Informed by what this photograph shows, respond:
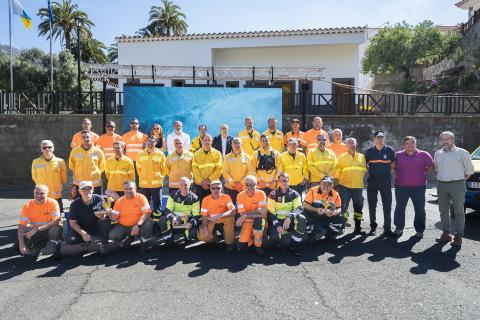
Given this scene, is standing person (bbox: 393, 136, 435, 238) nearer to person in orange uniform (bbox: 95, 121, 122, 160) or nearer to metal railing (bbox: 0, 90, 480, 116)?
person in orange uniform (bbox: 95, 121, 122, 160)

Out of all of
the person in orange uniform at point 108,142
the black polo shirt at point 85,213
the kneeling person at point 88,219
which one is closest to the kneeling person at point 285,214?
the kneeling person at point 88,219

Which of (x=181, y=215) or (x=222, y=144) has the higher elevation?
(x=222, y=144)

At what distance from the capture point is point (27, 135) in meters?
13.5

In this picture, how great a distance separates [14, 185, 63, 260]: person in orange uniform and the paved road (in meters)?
0.21

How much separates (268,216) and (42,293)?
350 cm

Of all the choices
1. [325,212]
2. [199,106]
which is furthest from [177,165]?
[199,106]

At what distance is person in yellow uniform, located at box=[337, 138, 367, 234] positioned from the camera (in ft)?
25.0

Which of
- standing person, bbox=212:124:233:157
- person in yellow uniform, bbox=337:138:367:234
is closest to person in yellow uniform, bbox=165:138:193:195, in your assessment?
standing person, bbox=212:124:233:157

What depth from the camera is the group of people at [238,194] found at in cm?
662

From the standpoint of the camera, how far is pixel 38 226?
6395mm

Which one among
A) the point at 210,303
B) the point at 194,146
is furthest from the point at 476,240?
the point at 194,146

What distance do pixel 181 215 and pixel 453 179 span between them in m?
4.56

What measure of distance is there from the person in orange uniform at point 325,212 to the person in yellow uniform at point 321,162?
677 mm

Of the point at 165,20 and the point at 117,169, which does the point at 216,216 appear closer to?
the point at 117,169
